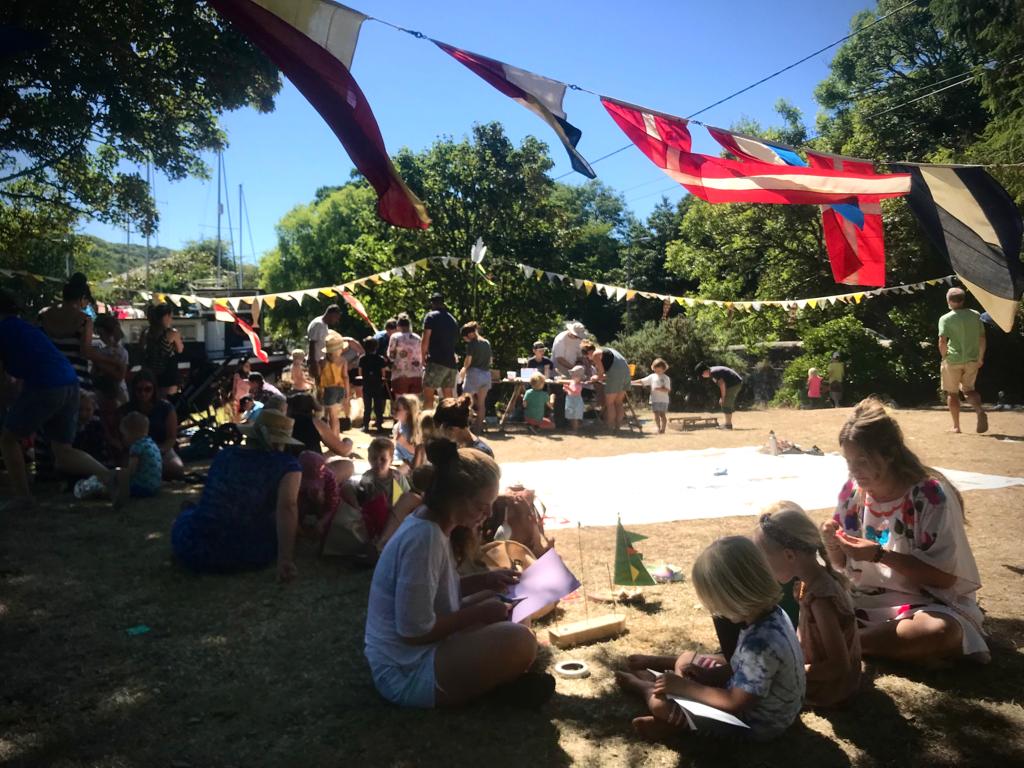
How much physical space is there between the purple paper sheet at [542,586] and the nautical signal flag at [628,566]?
0.80 metres

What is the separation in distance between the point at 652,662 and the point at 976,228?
10.1ft

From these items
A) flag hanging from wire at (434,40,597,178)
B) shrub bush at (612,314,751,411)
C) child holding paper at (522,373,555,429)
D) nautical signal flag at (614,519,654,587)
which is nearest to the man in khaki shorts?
child holding paper at (522,373,555,429)

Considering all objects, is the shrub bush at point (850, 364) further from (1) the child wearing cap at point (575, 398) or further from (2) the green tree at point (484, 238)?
(1) the child wearing cap at point (575, 398)

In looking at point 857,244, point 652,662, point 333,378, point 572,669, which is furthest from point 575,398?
point 652,662

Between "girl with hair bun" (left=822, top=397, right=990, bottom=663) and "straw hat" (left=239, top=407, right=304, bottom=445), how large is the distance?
2.85 meters

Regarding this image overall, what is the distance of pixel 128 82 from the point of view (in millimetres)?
10781

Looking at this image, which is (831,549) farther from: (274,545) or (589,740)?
(274,545)

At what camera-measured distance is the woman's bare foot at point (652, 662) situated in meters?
2.97

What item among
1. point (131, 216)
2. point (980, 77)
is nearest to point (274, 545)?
point (131, 216)

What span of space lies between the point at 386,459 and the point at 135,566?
5.44 ft

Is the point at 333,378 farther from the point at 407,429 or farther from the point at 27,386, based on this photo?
the point at 27,386

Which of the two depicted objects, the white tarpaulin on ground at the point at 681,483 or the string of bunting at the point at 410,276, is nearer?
the white tarpaulin on ground at the point at 681,483

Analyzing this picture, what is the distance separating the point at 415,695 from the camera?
2750mm

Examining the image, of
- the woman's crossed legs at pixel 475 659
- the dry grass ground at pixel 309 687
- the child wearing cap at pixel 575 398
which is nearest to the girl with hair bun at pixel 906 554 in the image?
the dry grass ground at pixel 309 687
